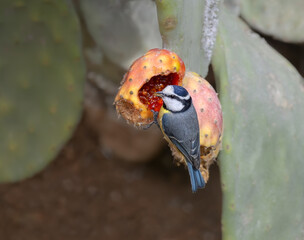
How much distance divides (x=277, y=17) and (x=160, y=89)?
0.94 m

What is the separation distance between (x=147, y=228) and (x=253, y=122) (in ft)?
4.16

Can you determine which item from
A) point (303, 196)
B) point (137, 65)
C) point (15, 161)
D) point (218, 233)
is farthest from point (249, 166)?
point (218, 233)

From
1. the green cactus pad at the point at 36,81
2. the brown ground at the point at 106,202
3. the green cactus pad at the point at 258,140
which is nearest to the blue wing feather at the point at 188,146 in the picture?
the green cactus pad at the point at 258,140

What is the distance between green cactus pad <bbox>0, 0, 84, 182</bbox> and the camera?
1515 mm

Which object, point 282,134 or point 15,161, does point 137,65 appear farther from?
point 15,161

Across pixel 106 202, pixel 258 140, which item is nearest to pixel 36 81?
pixel 258 140

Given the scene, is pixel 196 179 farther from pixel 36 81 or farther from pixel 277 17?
pixel 277 17

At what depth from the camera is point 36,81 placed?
5.29 feet

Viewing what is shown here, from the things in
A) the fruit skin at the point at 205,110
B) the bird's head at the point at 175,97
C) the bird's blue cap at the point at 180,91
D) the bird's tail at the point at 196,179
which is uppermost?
the bird's blue cap at the point at 180,91

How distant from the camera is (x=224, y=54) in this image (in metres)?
1.12

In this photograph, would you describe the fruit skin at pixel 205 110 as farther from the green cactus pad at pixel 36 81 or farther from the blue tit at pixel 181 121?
the green cactus pad at pixel 36 81

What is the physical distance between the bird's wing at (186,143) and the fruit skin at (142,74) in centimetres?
4

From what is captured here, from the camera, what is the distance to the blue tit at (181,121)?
89cm

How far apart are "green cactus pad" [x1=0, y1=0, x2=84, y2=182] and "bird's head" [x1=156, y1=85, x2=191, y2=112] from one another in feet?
2.27
